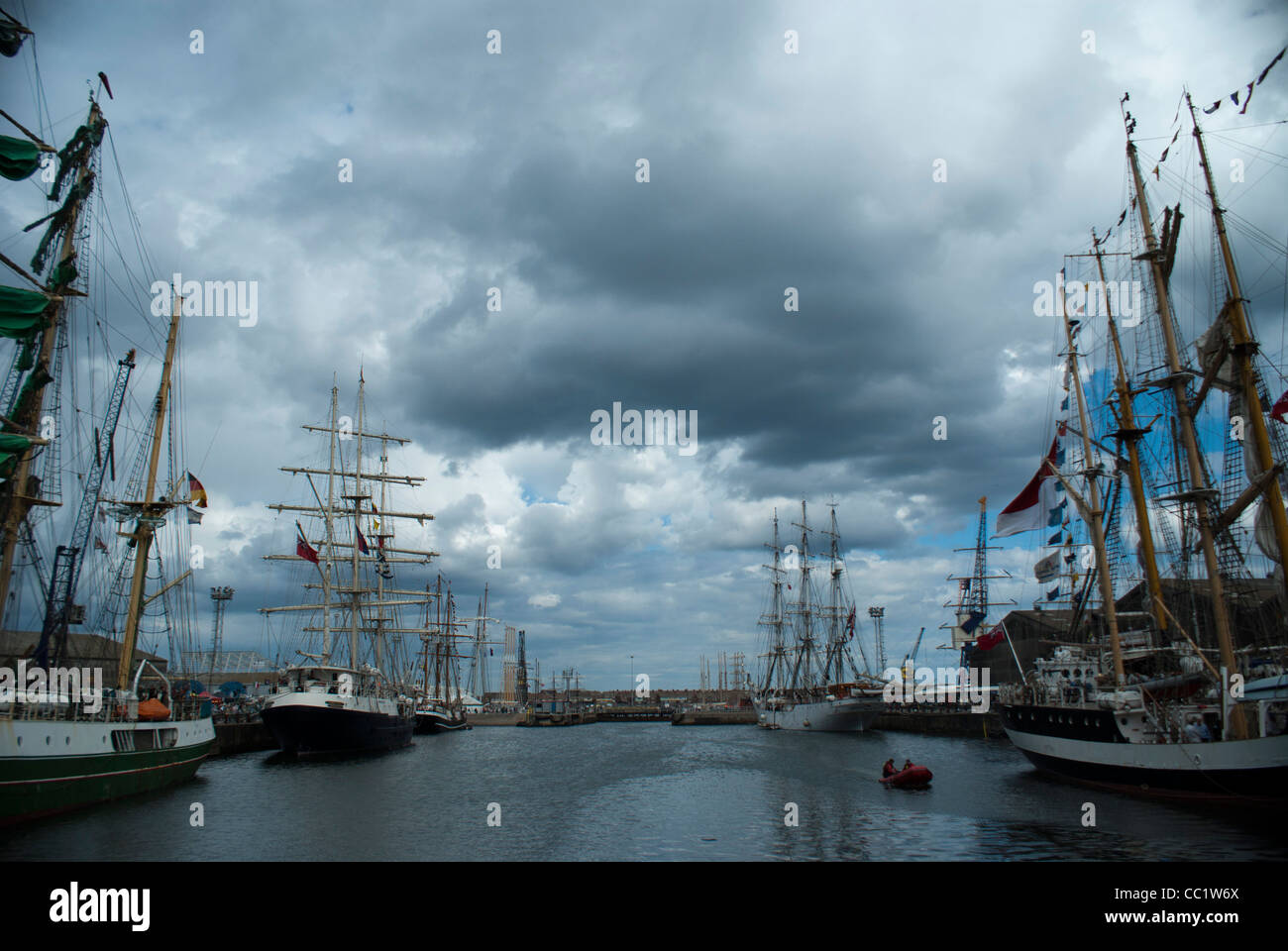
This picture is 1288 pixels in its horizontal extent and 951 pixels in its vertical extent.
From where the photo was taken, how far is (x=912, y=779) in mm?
49594

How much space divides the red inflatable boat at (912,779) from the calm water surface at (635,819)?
1362mm

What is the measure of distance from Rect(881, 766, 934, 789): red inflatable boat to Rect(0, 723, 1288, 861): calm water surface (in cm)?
136

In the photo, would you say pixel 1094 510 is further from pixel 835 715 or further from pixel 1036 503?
pixel 835 715

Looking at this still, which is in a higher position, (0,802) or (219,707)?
(0,802)

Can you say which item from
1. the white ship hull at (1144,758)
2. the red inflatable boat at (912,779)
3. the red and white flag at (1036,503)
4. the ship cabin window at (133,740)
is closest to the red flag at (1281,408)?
the white ship hull at (1144,758)

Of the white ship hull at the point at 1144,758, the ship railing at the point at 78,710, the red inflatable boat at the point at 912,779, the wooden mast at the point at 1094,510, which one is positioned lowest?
the red inflatable boat at the point at 912,779

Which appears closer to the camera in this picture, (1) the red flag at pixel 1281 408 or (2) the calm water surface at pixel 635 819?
(2) the calm water surface at pixel 635 819

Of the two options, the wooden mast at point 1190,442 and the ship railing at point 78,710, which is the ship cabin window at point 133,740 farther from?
the wooden mast at point 1190,442

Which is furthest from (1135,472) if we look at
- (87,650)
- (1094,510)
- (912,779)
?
(87,650)

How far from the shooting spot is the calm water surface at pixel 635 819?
98.1 ft
